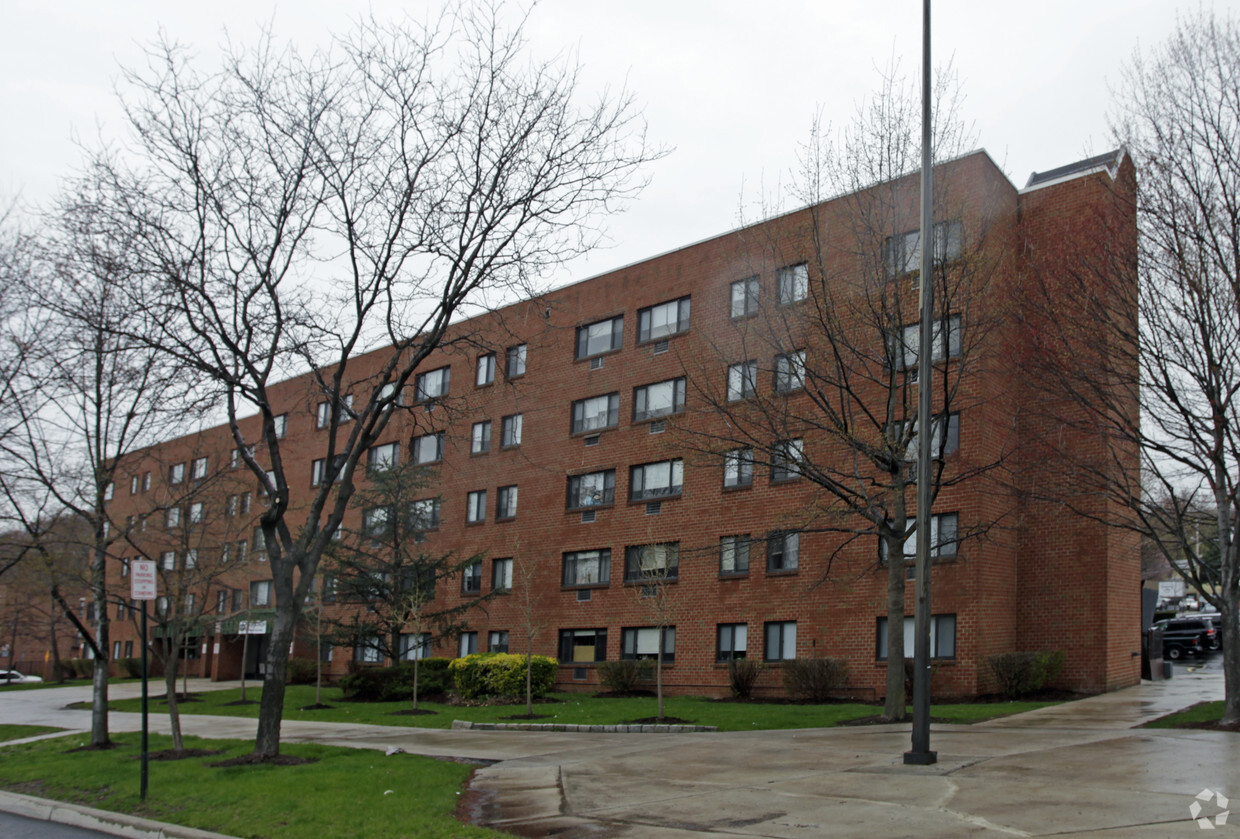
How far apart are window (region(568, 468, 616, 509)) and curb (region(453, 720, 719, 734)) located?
13.8m

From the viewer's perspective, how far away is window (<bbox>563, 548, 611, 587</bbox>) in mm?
34469

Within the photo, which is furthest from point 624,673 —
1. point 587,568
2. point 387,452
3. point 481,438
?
point 387,452

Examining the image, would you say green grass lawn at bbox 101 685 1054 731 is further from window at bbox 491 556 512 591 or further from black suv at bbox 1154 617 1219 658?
black suv at bbox 1154 617 1219 658

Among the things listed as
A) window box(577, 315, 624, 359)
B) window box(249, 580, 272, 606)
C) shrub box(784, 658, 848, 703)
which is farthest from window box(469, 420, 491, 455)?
window box(249, 580, 272, 606)

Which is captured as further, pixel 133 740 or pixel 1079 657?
pixel 1079 657

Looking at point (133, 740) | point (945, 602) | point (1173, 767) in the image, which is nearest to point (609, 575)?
point (945, 602)

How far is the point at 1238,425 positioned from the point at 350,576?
87.0ft

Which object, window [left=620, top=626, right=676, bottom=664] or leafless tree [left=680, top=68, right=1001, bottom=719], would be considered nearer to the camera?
leafless tree [left=680, top=68, right=1001, bottom=719]

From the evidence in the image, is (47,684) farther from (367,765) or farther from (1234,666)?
(1234,666)

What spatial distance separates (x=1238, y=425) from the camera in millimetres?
15836

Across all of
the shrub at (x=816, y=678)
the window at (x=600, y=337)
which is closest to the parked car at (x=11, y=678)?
the window at (x=600, y=337)

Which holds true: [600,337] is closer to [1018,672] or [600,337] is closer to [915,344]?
[915,344]

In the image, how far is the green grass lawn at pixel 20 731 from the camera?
22236 mm

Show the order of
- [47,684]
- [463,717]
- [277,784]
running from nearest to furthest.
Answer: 1. [277,784]
2. [463,717]
3. [47,684]
